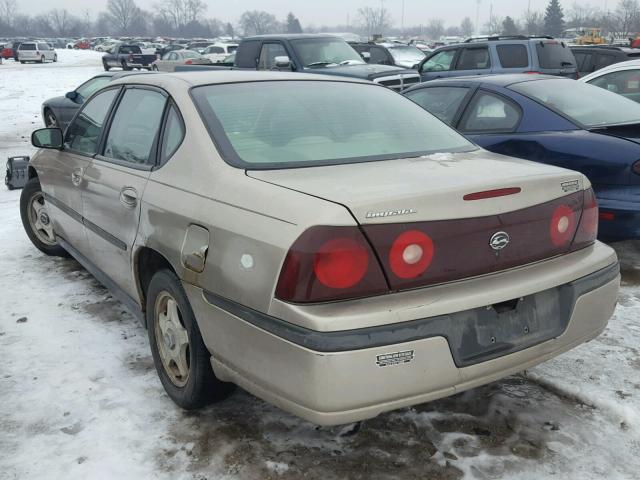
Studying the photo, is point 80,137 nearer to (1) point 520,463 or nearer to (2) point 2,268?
(2) point 2,268

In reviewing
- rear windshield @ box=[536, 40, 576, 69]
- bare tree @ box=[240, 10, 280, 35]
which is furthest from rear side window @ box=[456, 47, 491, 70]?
bare tree @ box=[240, 10, 280, 35]

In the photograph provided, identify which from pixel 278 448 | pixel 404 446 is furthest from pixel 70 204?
pixel 404 446

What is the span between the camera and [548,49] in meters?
12.0

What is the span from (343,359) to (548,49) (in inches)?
446

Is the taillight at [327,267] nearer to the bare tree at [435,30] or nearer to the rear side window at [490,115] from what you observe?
the rear side window at [490,115]

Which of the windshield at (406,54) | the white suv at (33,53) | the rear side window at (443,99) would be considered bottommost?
the rear side window at (443,99)

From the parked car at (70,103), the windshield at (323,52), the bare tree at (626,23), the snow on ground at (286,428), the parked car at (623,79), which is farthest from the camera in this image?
the bare tree at (626,23)

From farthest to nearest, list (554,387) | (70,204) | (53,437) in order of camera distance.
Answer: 1. (70,204)
2. (554,387)
3. (53,437)

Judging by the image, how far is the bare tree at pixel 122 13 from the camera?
14675cm

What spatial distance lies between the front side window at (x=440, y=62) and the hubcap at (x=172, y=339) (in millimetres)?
10831

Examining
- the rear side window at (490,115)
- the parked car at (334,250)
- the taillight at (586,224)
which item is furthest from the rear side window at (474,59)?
the taillight at (586,224)

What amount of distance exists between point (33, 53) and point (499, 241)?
52.9 m

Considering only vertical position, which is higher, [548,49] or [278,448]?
[548,49]

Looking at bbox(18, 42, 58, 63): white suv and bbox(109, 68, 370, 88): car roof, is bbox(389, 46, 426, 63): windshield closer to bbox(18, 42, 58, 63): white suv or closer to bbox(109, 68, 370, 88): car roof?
bbox(109, 68, 370, 88): car roof
